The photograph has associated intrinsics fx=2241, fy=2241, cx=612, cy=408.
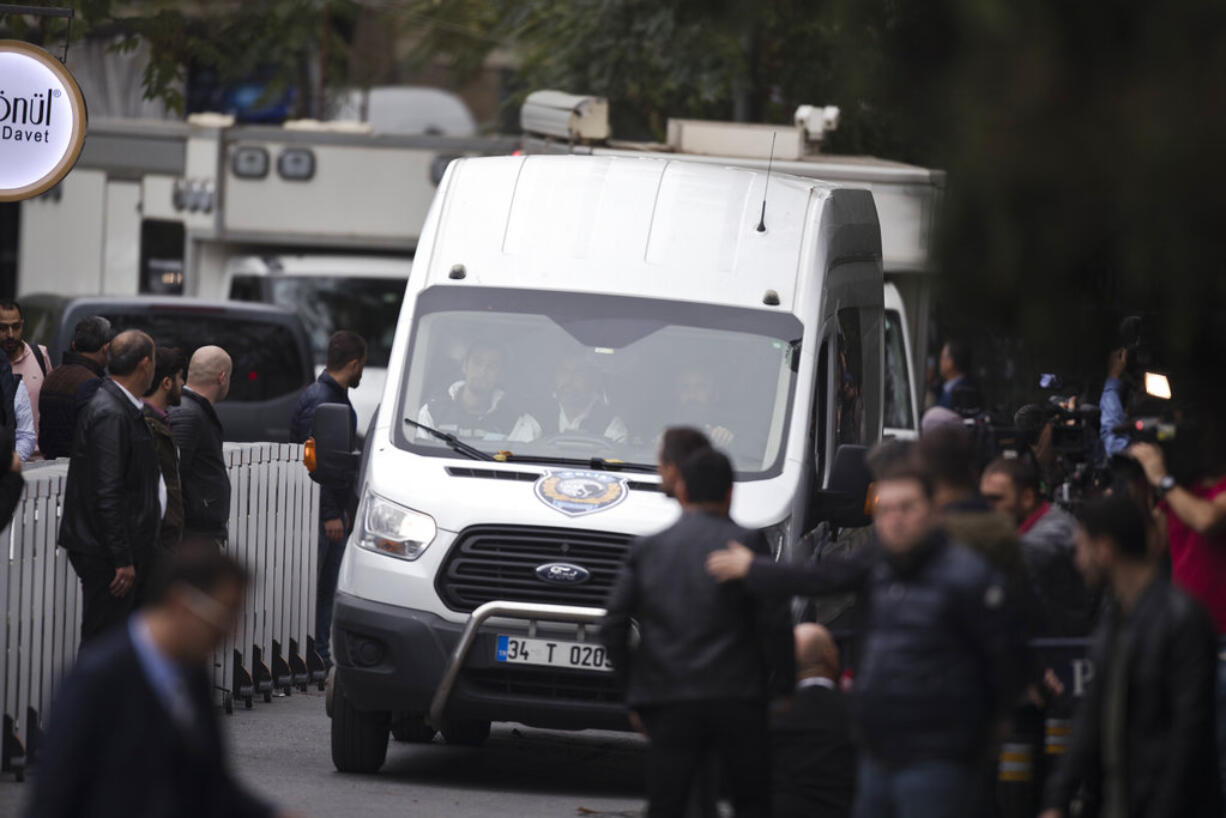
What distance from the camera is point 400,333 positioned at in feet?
32.0

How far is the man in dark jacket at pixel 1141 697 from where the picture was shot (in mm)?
5484

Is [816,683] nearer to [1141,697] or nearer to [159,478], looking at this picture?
[1141,697]

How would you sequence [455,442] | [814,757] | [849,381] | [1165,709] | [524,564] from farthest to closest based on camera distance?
[849,381]
[455,442]
[524,564]
[814,757]
[1165,709]

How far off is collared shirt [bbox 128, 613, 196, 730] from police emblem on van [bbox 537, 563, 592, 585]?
13.7 ft

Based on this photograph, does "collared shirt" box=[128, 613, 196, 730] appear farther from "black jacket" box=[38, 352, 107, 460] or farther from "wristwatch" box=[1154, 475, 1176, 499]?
"black jacket" box=[38, 352, 107, 460]

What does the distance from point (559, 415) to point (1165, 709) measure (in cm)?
420

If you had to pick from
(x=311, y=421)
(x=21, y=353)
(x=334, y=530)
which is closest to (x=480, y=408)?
(x=311, y=421)

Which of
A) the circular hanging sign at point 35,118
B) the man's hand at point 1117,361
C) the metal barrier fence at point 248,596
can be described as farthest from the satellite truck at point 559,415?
the man's hand at point 1117,361

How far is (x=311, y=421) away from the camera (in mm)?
11430

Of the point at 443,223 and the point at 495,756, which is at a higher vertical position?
the point at 443,223

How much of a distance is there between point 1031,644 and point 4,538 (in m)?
4.08

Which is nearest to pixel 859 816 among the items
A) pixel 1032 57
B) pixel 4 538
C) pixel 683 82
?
pixel 1032 57

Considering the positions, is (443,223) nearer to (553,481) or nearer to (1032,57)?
(553,481)

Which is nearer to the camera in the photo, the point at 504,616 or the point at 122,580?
the point at 504,616
